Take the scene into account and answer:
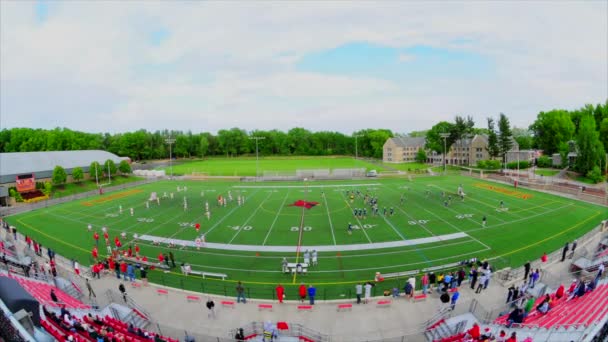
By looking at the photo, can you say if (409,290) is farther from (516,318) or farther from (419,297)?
(516,318)

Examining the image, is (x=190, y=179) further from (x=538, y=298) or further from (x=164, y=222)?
(x=538, y=298)

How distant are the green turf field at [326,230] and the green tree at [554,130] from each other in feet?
164

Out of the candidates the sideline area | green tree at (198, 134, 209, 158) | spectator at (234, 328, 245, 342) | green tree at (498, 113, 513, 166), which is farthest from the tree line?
spectator at (234, 328, 245, 342)

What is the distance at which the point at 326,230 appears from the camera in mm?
29422

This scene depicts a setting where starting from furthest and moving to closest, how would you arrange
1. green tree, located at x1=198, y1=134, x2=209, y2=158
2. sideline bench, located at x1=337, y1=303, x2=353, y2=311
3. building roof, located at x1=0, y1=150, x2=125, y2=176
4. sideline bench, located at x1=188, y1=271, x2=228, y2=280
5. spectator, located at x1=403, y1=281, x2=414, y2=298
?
green tree, located at x1=198, y1=134, x2=209, y2=158
building roof, located at x1=0, y1=150, x2=125, y2=176
sideline bench, located at x1=188, y1=271, x2=228, y2=280
spectator, located at x1=403, y1=281, x2=414, y2=298
sideline bench, located at x1=337, y1=303, x2=353, y2=311

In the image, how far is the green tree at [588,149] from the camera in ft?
178

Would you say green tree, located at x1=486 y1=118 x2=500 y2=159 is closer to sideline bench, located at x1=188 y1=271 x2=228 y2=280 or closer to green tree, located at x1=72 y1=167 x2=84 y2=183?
sideline bench, located at x1=188 y1=271 x2=228 y2=280

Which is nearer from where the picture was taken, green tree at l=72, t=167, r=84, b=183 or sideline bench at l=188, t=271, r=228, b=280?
sideline bench at l=188, t=271, r=228, b=280

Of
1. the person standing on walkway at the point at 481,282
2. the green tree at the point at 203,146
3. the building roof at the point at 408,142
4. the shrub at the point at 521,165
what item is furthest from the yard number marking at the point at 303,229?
the green tree at the point at 203,146

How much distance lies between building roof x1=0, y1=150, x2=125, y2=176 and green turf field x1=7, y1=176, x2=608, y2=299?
1777 centimetres

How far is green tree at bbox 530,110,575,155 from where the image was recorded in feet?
268

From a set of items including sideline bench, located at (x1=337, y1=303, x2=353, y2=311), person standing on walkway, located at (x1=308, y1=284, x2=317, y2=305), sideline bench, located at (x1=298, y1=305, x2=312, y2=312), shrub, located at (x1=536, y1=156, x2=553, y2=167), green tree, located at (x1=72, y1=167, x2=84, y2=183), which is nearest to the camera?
sideline bench, located at (x1=337, y1=303, x2=353, y2=311)

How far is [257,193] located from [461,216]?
29103 millimetres

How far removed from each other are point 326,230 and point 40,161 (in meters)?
59.7
